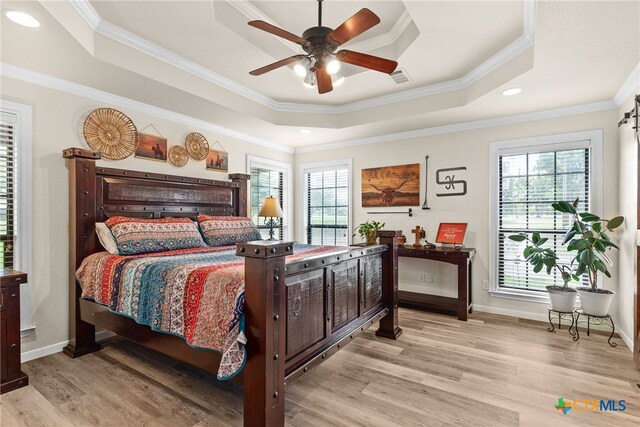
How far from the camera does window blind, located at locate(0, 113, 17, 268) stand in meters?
2.58

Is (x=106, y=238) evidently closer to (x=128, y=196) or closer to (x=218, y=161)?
(x=128, y=196)

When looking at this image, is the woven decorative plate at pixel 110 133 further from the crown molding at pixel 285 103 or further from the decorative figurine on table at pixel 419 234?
the decorative figurine on table at pixel 419 234

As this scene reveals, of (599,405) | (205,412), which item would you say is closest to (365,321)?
(205,412)

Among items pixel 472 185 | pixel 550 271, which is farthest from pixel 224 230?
pixel 550 271

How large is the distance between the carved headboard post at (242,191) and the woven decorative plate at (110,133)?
1300mm

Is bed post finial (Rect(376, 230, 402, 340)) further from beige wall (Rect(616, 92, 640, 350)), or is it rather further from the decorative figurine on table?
beige wall (Rect(616, 92, 640, 350))

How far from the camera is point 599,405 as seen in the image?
6.79 ft

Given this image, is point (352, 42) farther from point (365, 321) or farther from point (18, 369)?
point (18, 369)

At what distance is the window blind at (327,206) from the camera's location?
533cm

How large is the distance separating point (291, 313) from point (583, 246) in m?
2.98

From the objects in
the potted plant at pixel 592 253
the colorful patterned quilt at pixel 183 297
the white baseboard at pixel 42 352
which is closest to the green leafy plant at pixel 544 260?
the potted plant at pixel 592 253

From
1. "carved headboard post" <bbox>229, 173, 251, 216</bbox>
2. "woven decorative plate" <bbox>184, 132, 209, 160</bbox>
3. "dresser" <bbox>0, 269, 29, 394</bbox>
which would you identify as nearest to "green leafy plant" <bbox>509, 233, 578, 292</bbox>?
"carved headboard post" <bbox>229, 173, 251, 216</bbox>

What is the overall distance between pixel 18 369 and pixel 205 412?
149cm

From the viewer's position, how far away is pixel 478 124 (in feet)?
13.5
